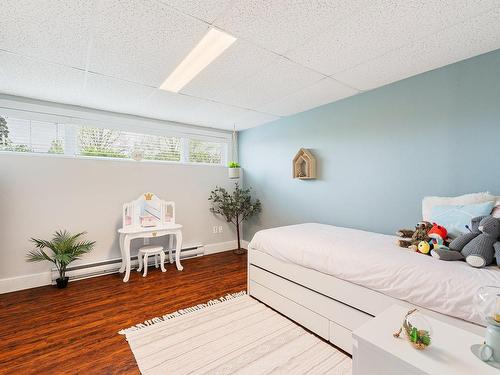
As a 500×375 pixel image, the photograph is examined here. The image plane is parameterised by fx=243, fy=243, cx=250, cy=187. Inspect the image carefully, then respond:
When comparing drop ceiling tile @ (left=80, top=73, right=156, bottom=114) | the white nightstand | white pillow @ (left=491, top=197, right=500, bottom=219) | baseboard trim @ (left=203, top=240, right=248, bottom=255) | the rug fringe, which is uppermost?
drop ceiling tile @ (left=80, top=73, right=156, bottom=114)

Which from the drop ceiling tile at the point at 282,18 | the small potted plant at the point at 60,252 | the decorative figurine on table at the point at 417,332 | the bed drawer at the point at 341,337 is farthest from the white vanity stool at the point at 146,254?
the decorative figurine on table at the point at 417,332

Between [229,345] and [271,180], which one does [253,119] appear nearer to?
[271,180]

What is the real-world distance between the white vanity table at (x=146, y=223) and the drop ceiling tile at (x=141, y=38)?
5.87ft

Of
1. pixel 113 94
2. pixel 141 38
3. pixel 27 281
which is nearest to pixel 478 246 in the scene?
pixel 141 38

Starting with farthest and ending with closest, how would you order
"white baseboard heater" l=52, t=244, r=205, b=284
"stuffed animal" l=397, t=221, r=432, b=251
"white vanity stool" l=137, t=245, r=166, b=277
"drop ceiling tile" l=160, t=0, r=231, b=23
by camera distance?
"white vanity stool" l=137, t=245, r=166, b=277, "white baseboard heater" l=52, t=244, r=205, b=284, "stuffed animal" l=397, t=221, r=432, b=251, "drop ceiling tile" l=160, t=0, r=231, b=23

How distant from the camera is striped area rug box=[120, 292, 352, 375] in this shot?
1.65m

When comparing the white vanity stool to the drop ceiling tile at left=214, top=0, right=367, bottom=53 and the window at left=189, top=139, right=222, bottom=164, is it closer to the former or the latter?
the window at left=189, top=139, right=222, bottom=164

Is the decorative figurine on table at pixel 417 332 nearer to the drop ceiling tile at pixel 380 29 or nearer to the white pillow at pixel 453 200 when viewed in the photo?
the white pillow at pixel 453 200

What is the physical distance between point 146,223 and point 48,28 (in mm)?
2427

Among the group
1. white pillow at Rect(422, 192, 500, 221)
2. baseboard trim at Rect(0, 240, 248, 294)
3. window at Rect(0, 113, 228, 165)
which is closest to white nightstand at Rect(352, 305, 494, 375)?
white pillow at Rect(422, 192, 500, 221)

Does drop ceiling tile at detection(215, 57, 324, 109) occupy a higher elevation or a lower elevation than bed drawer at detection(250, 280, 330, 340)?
higher

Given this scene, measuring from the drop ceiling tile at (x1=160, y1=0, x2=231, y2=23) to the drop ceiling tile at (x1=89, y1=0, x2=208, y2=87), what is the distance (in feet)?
0.17

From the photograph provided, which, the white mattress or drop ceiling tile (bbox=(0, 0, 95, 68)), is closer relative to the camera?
the white mattress

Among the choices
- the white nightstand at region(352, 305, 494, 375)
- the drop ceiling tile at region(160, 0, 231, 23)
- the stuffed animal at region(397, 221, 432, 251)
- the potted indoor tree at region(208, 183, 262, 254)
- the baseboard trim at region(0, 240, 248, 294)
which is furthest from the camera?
the potted indoor tree at region(208, 183, 262, 254)
